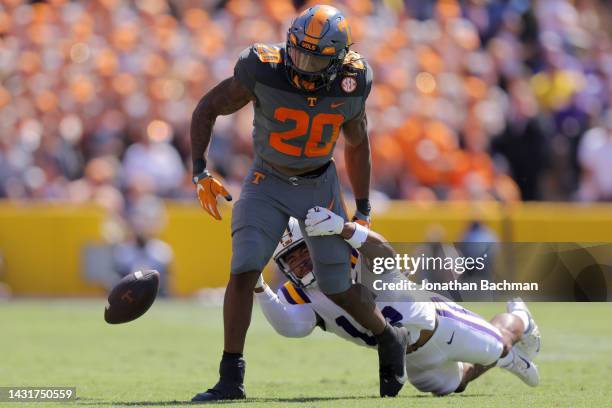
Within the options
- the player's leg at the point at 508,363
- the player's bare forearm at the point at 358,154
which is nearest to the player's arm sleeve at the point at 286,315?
the player's bare forearm at the point at 358,154

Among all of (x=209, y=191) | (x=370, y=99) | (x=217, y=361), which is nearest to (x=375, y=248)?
(x=209, y=191)

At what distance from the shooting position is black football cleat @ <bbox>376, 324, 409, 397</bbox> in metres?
6.30

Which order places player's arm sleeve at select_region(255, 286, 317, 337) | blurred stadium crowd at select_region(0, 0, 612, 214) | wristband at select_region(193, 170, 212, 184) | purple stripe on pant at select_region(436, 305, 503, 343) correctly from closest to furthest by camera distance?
wristband at select_region(193, 170, 212, 184) < player's arm sleeve at select_region(255, 286, 317, 337) < purple stripe on pant at select_region(436, 305, 503, 343) < blurred stadium crowd at select_region(0, 0, 612, 214)

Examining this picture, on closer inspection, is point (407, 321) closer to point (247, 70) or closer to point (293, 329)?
point (293, 329)

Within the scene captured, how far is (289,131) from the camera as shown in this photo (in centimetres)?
619

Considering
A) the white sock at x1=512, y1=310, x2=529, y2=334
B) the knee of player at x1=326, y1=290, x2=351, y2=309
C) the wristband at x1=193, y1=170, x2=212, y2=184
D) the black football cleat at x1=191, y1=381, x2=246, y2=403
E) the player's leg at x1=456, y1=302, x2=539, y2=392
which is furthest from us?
the white sock at x1=512, y1=310, x2=529, y2=334

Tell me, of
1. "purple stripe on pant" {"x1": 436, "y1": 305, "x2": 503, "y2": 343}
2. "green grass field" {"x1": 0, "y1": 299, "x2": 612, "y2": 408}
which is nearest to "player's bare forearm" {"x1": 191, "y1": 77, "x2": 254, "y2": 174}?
"green grass field" {"x1": 0, "y1": 299, "x2": 612, "y2": 408}

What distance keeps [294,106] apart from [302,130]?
0.12 meters

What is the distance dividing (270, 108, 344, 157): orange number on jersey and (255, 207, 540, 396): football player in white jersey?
41 cm

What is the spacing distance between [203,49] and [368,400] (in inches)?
339

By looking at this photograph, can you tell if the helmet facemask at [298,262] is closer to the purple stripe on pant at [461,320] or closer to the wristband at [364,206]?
the wristband at [364,206]

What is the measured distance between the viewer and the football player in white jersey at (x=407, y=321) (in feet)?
21.1

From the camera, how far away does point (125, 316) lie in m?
6.16

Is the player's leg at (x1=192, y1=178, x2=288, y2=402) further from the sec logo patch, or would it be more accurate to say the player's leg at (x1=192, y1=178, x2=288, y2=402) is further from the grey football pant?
the sec logo patch
